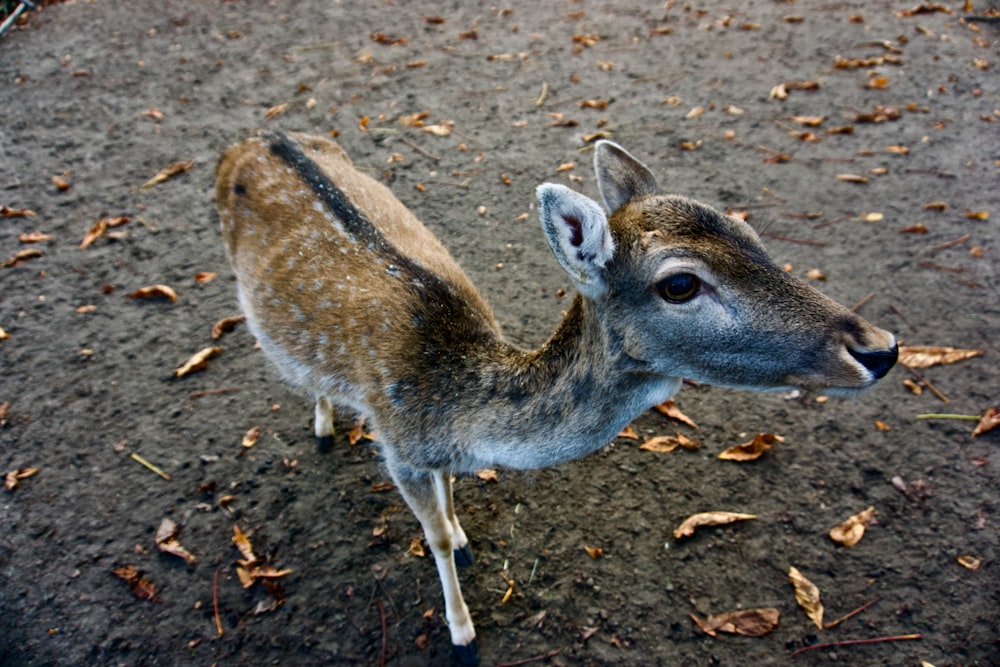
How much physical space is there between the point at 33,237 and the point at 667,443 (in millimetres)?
5267

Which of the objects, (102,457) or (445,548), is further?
(102,457)

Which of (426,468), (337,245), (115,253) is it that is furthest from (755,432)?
(115,253)

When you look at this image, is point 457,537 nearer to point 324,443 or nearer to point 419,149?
point 324,443

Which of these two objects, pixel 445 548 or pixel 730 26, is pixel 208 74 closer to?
pixel 730 26

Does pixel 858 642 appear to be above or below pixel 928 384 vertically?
below

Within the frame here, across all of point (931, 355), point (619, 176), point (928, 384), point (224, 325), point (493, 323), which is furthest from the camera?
point (224, 325)

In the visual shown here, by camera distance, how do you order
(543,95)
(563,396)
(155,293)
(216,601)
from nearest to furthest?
(563,396) → (216,601) → (155,293) → (543,95)

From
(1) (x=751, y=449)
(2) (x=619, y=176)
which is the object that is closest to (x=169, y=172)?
(2) (x=619, y=176)

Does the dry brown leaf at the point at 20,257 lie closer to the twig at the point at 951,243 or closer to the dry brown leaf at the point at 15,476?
the dry brown leaf at the point at 15,476

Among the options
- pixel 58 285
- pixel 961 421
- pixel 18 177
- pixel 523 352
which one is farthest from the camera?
pixel 18 177

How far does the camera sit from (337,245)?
123 inches

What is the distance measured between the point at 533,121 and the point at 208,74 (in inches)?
153

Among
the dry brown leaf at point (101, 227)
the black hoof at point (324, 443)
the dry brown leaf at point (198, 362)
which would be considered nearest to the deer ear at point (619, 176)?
the black hoof at point (324, 443)

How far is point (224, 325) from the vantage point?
4688 mm
